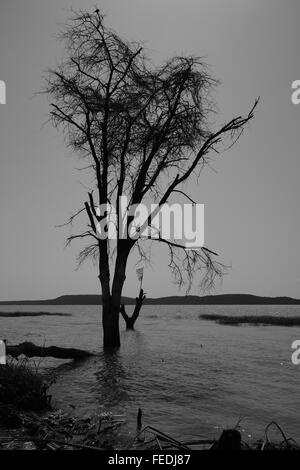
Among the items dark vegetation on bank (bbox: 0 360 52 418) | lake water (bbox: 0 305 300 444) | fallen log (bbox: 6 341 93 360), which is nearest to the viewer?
dark vegetation on bank (bbox: 0 360 52 418)

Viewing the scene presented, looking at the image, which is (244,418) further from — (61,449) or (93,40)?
(93,40)

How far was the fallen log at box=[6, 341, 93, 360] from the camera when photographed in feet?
41.4

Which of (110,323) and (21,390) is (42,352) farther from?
(21,390)

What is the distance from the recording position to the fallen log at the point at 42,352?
41.4 feet

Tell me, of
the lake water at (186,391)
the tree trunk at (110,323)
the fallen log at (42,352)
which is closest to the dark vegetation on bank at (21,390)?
the lake water at (186,391)

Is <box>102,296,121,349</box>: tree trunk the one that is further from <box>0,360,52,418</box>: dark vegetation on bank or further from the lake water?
<box>0,360,52,418</box>: dark vegetation on bank

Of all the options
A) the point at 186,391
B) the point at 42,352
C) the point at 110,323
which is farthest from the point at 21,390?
the point at 110,323

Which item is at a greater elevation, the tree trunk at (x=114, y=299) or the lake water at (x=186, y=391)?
the tree trunk at (x=114, y=299)

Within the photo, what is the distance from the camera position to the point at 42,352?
41.9 ft

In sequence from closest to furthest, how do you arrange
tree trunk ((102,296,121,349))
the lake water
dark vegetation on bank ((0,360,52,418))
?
dark vegetation on bank ((0,360,52,418)) < the lake water < tree trunk ((102,296,121,349))

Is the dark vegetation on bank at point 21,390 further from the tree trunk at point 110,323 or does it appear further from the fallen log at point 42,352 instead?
the tree trunk at point 110,323

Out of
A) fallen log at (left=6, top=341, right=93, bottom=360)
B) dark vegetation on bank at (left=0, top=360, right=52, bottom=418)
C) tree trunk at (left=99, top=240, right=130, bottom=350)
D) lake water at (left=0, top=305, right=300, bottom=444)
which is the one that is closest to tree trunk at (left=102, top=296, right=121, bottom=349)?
tree trunk at (left=99, top=240, right=130, bottom=350)

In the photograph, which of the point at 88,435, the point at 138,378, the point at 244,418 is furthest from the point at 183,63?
the point at 88,435

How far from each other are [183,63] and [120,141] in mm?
3621
